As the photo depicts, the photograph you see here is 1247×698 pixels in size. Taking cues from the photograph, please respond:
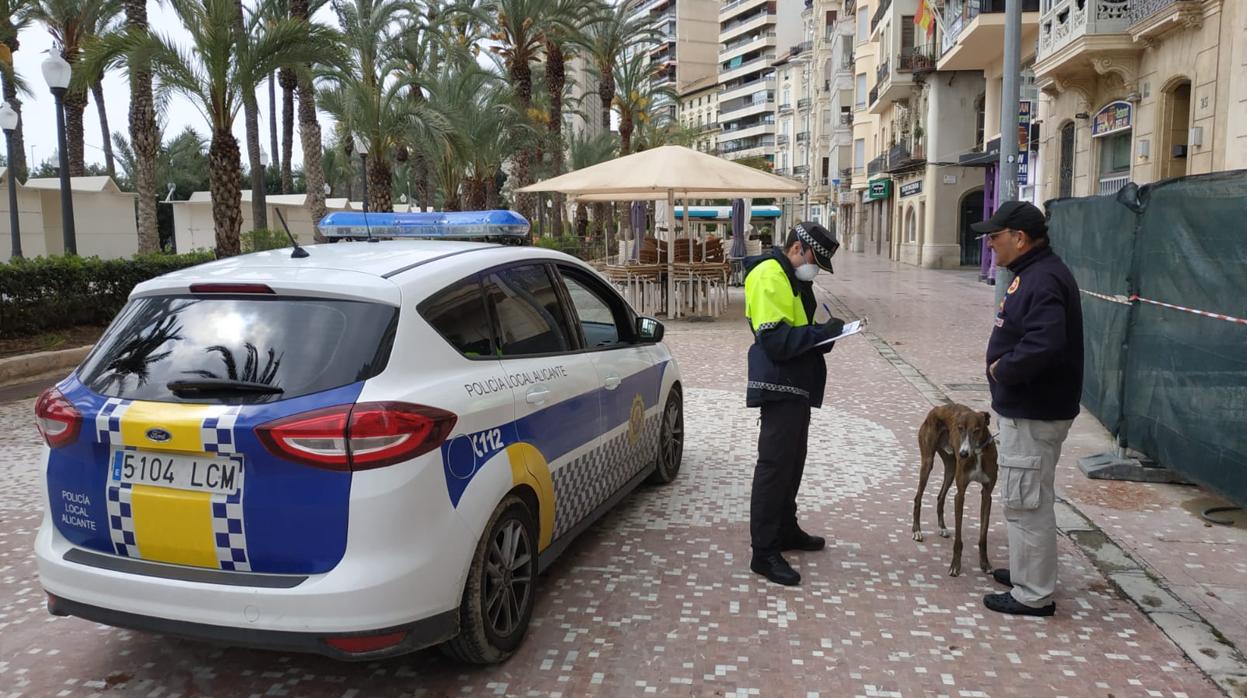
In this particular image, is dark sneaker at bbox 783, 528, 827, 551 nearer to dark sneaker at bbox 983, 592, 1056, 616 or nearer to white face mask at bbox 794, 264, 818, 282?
dark sneaker at bbox 983, 592, 1056, 616

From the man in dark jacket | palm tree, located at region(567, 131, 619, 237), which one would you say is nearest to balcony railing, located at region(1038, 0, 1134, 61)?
the man in dark jacket

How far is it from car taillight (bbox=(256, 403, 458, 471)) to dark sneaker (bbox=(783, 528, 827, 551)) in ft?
8.29

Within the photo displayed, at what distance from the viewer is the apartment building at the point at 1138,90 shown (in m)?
14.9

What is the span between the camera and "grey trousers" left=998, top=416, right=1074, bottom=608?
3.86m

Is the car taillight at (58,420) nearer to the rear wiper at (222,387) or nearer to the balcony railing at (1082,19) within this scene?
the rear wiper at (222,387)

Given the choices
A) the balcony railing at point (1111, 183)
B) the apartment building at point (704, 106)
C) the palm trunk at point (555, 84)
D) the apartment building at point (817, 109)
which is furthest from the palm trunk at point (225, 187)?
the apartment building at point (704, 106)

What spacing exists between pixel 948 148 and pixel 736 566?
33159 mm

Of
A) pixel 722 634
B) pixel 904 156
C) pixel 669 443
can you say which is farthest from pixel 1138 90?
pixel 904 156

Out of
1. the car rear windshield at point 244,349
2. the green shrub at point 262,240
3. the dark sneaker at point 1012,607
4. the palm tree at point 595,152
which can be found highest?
the palm tree at point 595,152

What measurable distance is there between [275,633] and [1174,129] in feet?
62.5

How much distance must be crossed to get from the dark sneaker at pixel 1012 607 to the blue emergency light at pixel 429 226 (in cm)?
306

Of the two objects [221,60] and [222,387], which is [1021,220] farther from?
[221,60]

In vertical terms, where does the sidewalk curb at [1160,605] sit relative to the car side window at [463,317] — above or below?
below

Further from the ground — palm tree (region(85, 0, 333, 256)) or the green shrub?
palm tree (region(85, 0, 333, 256))
